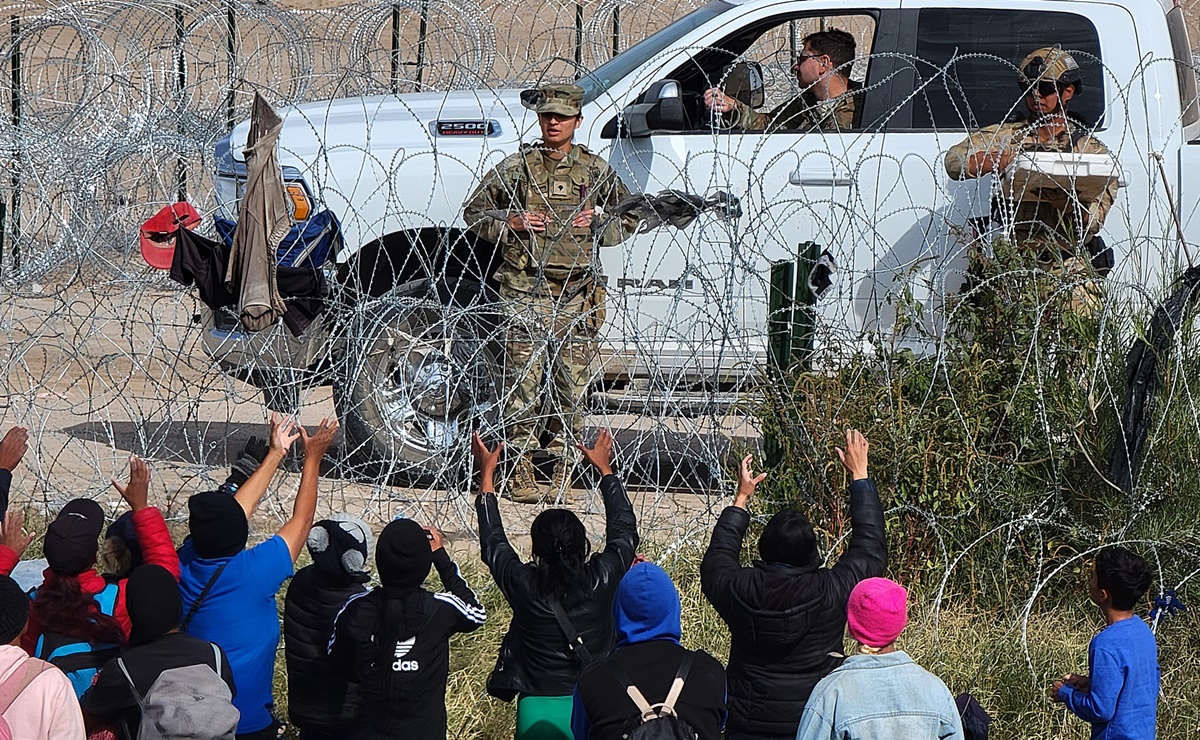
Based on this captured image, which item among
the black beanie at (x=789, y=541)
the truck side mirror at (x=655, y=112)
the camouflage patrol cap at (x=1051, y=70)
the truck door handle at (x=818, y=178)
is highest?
the camouflage patrol cap at (x=1051, y=70)

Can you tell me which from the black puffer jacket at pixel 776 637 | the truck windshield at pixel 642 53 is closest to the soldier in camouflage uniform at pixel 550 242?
the truck windshield at pixel 642 53

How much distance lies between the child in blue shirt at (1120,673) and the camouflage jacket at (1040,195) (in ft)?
7.83

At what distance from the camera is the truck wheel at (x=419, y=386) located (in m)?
6.08

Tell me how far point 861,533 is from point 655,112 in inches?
115

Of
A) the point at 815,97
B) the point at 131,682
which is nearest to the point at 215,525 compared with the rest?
the point at 131,682

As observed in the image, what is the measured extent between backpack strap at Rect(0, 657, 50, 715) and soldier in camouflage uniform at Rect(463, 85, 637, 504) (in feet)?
10.1

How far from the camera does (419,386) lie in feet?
21.2

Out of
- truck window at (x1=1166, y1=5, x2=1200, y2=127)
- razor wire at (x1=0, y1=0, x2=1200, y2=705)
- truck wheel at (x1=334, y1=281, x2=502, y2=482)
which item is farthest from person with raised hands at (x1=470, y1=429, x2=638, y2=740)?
truck window at (x1=1166, y1=5, x2=1200, y2=127)

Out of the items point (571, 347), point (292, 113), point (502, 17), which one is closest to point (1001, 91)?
point (571, 347)

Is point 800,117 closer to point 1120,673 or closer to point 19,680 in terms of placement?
point 1120,673

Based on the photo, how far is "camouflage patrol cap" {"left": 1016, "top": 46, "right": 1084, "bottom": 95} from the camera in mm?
6090

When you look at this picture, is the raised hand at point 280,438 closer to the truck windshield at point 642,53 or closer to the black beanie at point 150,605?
the black beanie at point 150,605

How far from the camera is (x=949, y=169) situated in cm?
606

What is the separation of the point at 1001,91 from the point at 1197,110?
3.45 feet
